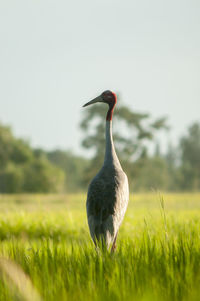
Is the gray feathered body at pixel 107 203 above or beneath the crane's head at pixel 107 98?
beneath

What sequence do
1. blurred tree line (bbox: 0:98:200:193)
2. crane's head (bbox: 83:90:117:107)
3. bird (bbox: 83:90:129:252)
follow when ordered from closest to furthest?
1. bird (bbox: 83:90:129:252)
2. crane's head (bbox: 83:90:117:107)
3. blurred tree line (bbox: 0:98:200:193)

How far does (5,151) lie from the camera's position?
60062 millimetres

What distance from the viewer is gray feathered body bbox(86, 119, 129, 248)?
4773mm

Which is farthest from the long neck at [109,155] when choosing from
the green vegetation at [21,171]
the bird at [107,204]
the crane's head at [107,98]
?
the green vegetation at [21,171]

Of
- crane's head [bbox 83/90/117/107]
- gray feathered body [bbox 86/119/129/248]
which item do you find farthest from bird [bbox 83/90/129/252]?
crane's head [bbox 83/90/117/107]

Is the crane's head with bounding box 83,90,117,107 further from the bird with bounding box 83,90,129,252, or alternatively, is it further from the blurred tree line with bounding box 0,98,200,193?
the blurred tree line with bounding box 0,98,200,193

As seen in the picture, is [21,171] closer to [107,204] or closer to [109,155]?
[109,155]

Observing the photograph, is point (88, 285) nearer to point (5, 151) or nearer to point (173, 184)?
point (5, 151)

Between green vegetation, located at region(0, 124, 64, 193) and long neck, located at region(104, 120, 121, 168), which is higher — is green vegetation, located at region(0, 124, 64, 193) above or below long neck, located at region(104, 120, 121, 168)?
below

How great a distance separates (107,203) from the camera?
4.86m

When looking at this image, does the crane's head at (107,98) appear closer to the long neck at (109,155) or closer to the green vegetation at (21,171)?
the long neck at (109,155)

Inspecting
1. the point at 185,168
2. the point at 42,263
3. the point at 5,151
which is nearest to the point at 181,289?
the point at 42,263

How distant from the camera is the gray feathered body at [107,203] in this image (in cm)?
477

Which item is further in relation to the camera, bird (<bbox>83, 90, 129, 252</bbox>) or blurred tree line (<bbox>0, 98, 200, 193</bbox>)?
blurred tree line (<bbox>0, 98, 200, 193</bbox>)
